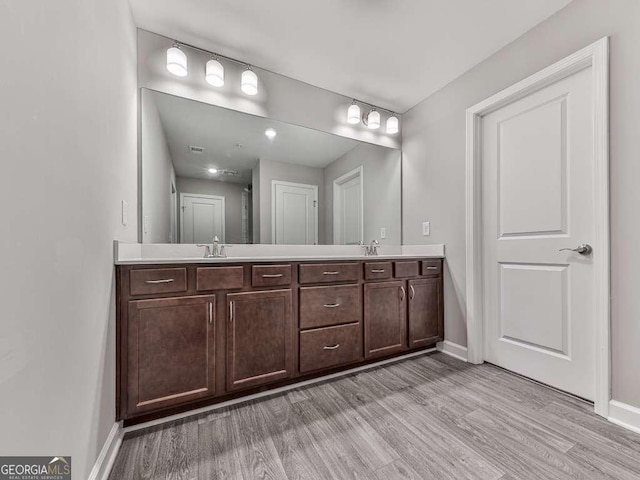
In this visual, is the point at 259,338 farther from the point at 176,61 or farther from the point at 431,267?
the point at 176,61

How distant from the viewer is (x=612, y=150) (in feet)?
4.74

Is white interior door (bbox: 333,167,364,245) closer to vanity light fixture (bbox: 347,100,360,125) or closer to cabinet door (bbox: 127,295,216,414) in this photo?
vanity light fixture (bbox: 347,100,360,125)

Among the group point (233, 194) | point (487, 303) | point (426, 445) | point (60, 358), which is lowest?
point (426, 445)

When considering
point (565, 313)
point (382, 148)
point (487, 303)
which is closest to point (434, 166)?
point (382, 148)

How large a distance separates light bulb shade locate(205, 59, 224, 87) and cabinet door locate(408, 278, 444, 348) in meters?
2.08

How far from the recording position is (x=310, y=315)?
1.79m

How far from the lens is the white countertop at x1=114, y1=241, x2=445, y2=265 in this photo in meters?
1.45

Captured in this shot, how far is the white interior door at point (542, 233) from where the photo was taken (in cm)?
161

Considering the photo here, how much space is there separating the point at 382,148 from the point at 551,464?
2.52 metres

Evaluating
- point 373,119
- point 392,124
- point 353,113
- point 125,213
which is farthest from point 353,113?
point 125,213

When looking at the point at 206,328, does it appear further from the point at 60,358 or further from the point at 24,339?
the point at 24,339

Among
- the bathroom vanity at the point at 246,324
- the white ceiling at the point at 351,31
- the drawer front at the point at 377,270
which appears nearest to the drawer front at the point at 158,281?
the bathroom vanity at the point at 246,324

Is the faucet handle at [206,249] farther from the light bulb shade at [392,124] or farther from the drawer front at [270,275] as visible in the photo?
the light bulb shade at [392,124]

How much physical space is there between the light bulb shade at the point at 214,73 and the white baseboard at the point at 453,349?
2.74 metres
